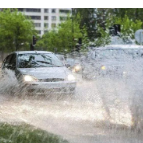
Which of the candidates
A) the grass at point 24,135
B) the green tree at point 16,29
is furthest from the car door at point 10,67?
the green tree at point 16,29

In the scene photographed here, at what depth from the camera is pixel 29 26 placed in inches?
1847

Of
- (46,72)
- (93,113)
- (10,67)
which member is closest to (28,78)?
(46,72)

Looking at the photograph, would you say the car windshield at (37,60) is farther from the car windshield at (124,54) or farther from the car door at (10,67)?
the car windshield at (124,54)

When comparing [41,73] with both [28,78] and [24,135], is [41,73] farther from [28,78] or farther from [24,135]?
[24,135]

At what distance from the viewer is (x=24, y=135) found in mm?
6824

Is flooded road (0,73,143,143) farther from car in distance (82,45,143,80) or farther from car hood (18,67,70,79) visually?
car hood (18,67,70,79)

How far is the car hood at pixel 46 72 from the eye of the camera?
40.2 feet

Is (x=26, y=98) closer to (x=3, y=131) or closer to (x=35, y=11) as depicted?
(x=3, y=131)

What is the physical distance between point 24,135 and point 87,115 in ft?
7.81

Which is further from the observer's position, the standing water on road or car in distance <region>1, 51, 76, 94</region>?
car in distance <region>1, 51, 76, 94</region>

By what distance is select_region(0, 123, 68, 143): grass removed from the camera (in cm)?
639

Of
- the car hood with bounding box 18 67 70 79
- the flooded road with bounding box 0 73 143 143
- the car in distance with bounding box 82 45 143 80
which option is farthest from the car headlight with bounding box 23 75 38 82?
the car in distance with bounding box 82 45 143 80
